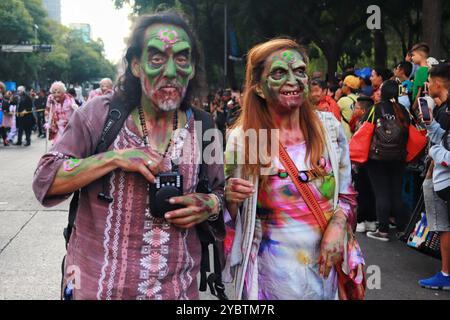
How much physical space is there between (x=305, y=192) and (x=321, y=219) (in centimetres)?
14

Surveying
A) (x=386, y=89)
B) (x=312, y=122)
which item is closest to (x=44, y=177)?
(x=312, y=122)

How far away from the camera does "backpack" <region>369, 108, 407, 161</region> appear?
5969mm

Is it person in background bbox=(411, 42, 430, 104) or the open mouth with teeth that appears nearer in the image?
the open mouth with teeth

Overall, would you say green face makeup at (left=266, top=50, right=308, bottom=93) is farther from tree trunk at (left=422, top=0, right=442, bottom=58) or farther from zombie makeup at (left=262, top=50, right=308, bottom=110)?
tree trunk at (left=422, top=0, right=442, bottom=58)

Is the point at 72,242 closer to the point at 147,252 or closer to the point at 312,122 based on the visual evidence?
the point at 147,252

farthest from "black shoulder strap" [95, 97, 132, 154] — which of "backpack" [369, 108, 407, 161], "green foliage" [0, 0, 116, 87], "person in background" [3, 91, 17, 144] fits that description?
"green foliage" [0, 0, 116, 87]

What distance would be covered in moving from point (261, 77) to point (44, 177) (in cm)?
110

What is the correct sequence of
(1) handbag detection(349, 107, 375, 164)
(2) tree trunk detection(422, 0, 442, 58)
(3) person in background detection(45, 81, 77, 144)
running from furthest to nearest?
(2) tree trunk detection(422, 0, 442, 58) < (3) person in background detection(45, 81, 77, 144) < (1) handbag detection(349, 107, 375, 164)

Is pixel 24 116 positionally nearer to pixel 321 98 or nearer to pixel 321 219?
pixel 321 98

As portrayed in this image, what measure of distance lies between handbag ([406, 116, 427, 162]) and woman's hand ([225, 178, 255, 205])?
13.8 ft

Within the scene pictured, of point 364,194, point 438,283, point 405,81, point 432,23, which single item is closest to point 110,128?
point 438,283

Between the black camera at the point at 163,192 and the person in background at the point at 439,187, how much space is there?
315cm

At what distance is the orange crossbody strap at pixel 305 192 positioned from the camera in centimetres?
237

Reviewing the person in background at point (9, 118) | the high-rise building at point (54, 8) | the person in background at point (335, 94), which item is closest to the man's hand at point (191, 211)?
the person in background at point (335, 94)
